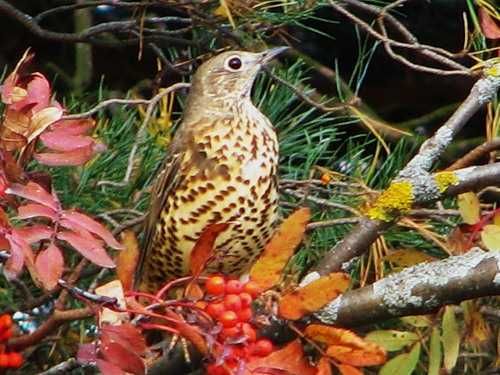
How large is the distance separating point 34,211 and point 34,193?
0.02 meters

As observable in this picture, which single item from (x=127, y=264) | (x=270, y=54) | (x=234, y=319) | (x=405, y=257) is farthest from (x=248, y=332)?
(x=270, y=54)

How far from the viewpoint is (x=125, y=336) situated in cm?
132

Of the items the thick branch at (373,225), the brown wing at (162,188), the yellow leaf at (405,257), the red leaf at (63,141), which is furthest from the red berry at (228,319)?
the brown wing at (162,188)

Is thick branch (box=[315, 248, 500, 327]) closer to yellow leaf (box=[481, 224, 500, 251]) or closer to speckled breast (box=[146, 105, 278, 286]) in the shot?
yellow leaf (box=[481, 224, 500, 251])

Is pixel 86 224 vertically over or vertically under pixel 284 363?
over

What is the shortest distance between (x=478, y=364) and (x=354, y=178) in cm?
33

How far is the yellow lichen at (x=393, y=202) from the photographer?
1.71 meters

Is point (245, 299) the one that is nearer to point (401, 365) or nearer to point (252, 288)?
point (252, 288)

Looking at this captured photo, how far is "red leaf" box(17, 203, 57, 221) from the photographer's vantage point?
1.31 metres

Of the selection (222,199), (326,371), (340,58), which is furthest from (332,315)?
(340,58)

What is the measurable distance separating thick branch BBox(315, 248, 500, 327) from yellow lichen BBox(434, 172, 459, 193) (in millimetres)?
127

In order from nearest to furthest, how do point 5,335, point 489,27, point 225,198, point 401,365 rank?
1. point 5,335
2. point 401,365
3. point 489,27
4. point 225,198

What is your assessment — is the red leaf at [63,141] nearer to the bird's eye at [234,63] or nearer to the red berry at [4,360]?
the red berry at [4,360]

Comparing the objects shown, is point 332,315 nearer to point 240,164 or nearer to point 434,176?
point 434,176
